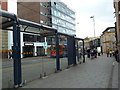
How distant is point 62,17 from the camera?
6425cm

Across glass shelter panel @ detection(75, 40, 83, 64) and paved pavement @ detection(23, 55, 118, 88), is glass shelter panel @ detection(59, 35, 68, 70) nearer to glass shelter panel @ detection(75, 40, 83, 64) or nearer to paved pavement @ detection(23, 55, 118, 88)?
glass shelter panel @ detection(75, 40, 83, 64)

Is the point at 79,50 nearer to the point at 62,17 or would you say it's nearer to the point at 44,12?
the point at 44,12

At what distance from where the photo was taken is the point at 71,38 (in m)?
13.9

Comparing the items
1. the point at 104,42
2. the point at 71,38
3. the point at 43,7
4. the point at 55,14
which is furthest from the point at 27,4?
the point at 71,38

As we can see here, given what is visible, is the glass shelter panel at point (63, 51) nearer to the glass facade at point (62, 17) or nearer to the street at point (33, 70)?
the street at point (33, 70)

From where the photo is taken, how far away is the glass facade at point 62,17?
2221 inches

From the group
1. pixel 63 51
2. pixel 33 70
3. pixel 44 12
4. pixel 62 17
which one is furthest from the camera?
pixel 62 17

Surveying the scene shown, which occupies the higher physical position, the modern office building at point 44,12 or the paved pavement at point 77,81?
the modern office building at point 44,12

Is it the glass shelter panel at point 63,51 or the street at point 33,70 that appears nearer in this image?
the street at point 33,70

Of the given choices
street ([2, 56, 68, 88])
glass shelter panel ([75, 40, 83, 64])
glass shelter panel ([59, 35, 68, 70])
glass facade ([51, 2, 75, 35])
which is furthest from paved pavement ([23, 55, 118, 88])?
glass facade ([51, 2, 75, 35])

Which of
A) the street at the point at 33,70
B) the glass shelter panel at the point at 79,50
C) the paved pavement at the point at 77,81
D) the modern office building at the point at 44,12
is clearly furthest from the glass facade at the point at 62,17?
the paved pavement at the point at 77,81

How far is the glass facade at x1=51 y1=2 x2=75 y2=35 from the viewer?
56406 millimetres

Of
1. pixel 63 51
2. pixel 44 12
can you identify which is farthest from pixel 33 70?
pixel 44 12

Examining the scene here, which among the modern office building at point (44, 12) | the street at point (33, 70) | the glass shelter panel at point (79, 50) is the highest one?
the modern office building at point (44, 12)
